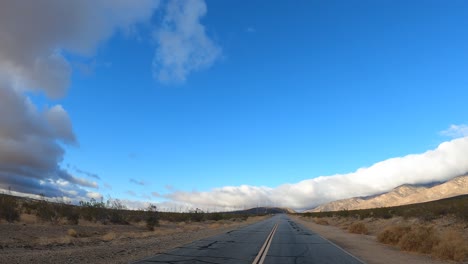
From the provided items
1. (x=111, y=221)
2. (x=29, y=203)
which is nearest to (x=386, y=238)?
(x=111, y=221)

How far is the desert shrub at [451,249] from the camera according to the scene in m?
17.4

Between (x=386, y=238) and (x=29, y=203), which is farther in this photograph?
(x=29, y=203)

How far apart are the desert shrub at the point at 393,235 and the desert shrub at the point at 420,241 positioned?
7.08 feet

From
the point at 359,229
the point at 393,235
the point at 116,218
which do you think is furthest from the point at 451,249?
the point at 116,218

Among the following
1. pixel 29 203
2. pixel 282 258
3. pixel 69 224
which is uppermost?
pixel 29 203

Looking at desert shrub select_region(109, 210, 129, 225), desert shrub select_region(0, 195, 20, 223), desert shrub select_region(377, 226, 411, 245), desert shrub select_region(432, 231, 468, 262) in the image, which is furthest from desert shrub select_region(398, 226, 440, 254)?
desert shrub select_region(109, 210, 129, 225)

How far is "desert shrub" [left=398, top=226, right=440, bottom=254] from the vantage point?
→ 20625mm

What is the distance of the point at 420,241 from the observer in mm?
21391

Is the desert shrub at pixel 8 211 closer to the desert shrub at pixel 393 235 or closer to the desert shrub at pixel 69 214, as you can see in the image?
the desert shrub at pixel 69 214

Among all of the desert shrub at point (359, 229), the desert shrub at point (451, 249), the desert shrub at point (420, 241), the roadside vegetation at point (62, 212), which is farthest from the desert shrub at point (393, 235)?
the roadside vegetation at point (62, 212)

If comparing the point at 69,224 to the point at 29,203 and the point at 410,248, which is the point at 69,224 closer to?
the point at 29,203

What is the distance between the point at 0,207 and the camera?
94.0ft

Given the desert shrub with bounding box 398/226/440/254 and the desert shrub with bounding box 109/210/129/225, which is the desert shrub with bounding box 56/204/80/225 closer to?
the desert shrub with bounding box 109/210/129/225

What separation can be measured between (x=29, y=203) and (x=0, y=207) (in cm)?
1100
